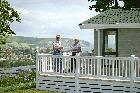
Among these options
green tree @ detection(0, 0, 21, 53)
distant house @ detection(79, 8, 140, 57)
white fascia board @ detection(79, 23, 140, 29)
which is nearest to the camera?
white fascia board @ detection(79, 23, 140, 29)

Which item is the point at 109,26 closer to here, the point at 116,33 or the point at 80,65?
the point at 116,33

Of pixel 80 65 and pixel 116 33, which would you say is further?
pixel 116 33

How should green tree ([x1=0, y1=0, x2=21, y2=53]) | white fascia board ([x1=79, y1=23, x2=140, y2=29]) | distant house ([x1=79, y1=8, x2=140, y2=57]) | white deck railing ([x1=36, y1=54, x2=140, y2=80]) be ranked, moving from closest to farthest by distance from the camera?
white deck railing ([x1=36, y1=54, x2=140, y2=80]), white fascia board ([x1=79, y1=23, x2=140, y2=29]), distant house ([x1=79, y1=8, x2=140, y2=57]), green tree ([x1=0, y1=0, x2=21, y2=53])

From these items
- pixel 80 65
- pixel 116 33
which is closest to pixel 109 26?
pixel 116 33

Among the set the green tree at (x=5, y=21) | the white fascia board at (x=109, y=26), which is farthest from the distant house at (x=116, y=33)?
the green tree at (x=5, y=21)

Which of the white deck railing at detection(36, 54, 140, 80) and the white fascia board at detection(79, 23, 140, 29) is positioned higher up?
the white fascia board at detection(79, 23, 140, 29)

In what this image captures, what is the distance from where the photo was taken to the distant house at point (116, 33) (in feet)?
71.8

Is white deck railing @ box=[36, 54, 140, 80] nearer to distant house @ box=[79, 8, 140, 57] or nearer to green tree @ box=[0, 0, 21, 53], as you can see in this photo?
distant house @ box=[79, 8, 140, 57]

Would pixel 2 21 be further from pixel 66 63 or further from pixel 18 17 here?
pixel 66 63

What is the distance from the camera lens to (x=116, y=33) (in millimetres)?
22438

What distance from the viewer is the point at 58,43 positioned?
20906 millimetres

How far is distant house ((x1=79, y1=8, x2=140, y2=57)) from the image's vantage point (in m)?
21.9

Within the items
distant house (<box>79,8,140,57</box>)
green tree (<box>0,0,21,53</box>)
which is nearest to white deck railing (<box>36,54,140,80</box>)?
distant house (<box>79,8,140,57</box>)

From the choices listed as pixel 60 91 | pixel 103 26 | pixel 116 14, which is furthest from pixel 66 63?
pixel 116 14
